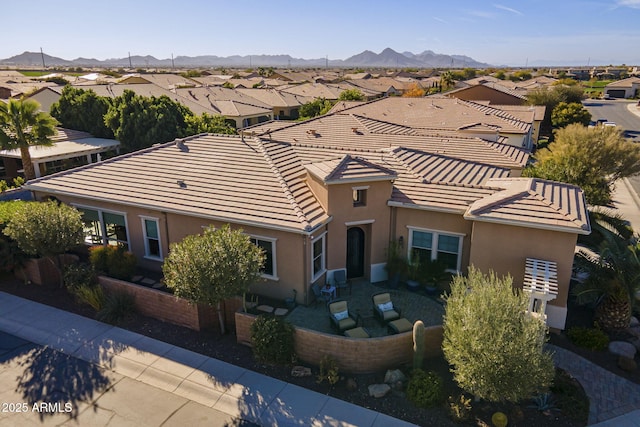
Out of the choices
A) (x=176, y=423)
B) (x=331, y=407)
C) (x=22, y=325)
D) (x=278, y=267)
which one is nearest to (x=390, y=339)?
(x=331, y=407)

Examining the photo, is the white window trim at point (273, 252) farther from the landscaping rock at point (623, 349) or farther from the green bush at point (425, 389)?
the landscaping rock at point (623, 349)

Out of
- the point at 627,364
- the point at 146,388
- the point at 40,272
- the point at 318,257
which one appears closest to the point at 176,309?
the point at 146,388

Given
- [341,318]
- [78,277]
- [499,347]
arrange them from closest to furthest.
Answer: [499,347] < [341,318] < [78,277]

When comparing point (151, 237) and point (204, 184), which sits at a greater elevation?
point (204, 184)

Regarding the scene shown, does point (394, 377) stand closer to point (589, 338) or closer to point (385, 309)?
point (385, 309)

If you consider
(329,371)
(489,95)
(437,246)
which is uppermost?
(489,95)

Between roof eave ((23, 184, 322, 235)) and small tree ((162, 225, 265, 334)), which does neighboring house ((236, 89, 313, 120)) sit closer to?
roof eave ((23, 184, 322, 235))

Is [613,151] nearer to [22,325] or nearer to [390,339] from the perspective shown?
[390,339]
